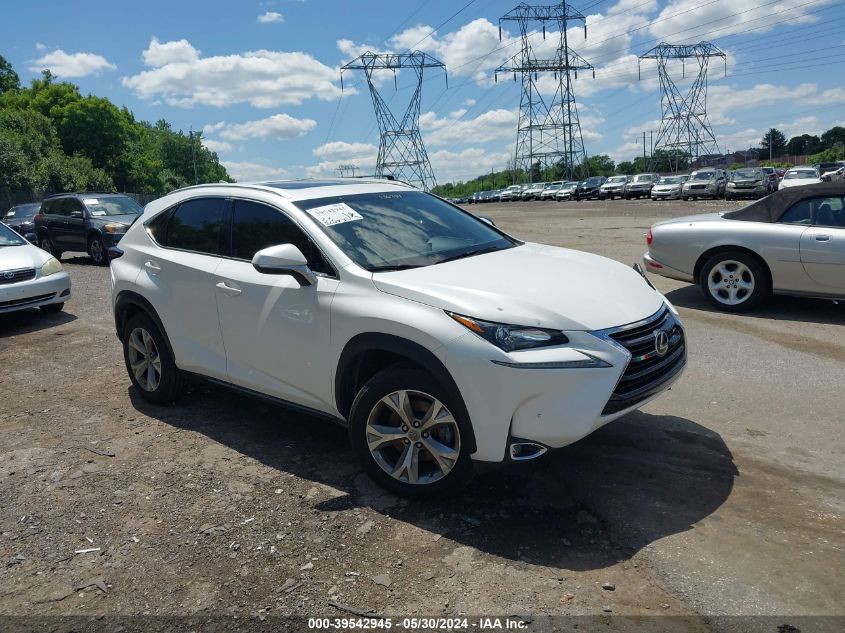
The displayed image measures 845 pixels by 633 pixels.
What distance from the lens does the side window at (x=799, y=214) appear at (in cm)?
766

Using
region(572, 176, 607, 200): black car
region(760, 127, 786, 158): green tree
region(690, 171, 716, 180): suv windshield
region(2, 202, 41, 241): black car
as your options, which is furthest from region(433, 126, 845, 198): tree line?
region(2, 202, 41, 241): black car

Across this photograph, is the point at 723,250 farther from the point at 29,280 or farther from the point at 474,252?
the point at 29,280

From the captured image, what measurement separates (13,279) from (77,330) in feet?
4.01

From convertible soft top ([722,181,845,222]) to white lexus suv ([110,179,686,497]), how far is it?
432cm

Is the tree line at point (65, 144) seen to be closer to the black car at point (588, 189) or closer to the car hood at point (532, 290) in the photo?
the black car at point (588, 189)

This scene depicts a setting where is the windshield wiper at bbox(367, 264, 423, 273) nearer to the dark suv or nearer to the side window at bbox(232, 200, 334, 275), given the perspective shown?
the side window at bbox(232, 200, 334, 275)

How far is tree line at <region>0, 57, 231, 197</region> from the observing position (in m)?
38.2

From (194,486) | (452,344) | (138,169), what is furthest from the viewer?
(138,169)

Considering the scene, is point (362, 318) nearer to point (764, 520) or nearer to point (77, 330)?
point (764, 520)

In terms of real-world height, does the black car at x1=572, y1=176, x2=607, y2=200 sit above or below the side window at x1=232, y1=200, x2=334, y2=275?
below

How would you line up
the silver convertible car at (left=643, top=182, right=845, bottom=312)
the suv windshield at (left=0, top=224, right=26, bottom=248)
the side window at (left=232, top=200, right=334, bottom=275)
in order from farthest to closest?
the suv windshield at (left=0, top=224, right=26, bottom=248) < the silver convertible car at (left=643, top=182, right=845, bottom=312) < the side window at (left=232, top=200, right=334, bottom=275)

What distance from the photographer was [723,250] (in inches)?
319

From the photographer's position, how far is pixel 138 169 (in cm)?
6238

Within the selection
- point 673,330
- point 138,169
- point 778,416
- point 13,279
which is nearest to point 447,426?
point 673,330
